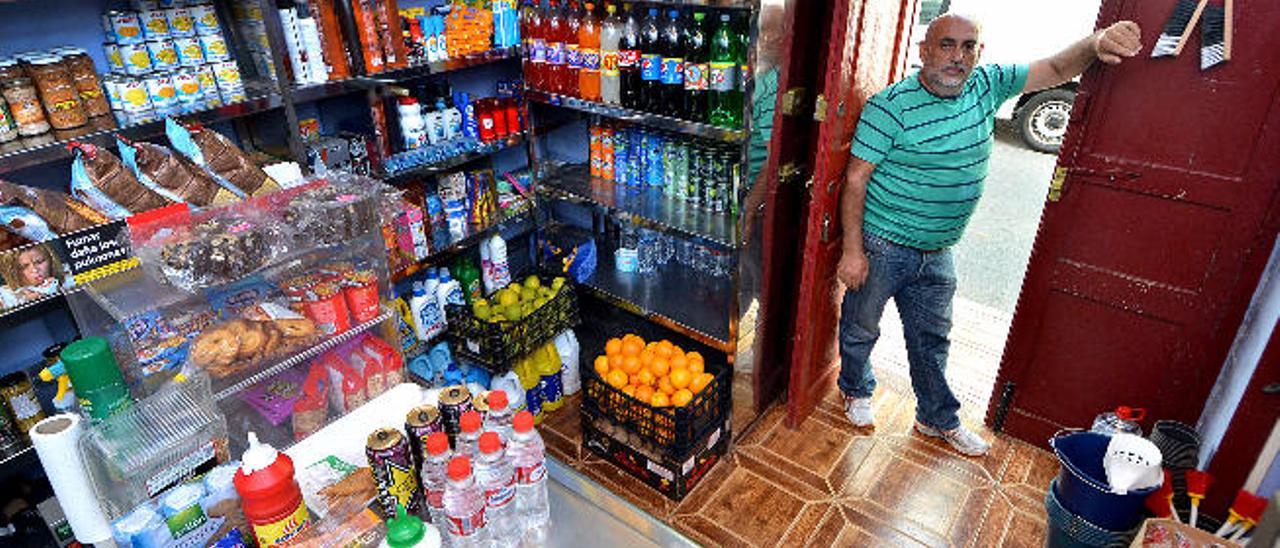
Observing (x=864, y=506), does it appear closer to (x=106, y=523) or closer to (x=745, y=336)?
(x=745, y=336)

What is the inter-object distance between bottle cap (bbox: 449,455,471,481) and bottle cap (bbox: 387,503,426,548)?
104mm

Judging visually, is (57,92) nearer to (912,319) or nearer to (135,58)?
(135,58)

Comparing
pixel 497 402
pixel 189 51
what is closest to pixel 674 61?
pixel 189 51

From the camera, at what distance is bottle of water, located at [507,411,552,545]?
1506mm

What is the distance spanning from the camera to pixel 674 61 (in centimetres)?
297

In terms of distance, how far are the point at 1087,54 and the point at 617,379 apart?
2.08 m

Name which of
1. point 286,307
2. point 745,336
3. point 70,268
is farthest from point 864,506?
point 70,268

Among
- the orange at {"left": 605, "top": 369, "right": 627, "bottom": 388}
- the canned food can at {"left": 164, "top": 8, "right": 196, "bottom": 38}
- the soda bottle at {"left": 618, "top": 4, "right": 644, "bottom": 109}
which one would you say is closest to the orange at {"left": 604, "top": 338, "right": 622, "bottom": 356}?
the orange at {"left": 605, "top": 369, "right": 627, "bottom": 388}

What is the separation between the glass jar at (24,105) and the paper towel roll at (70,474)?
1.05 metres

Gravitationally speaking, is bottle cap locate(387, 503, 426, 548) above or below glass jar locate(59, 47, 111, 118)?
below

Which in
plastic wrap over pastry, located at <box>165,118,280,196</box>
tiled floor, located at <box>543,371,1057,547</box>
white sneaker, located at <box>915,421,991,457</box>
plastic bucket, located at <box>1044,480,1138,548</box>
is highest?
plastic wrap over pastry, located at <box>165,118,280,196</box>

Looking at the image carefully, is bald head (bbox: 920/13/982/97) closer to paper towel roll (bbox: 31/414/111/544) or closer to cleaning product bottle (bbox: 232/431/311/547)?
cleaning product bottle (bbox: 232/431/311/547)

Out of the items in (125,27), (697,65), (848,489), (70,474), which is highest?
(125,27)

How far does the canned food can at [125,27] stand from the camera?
7.37 ft
